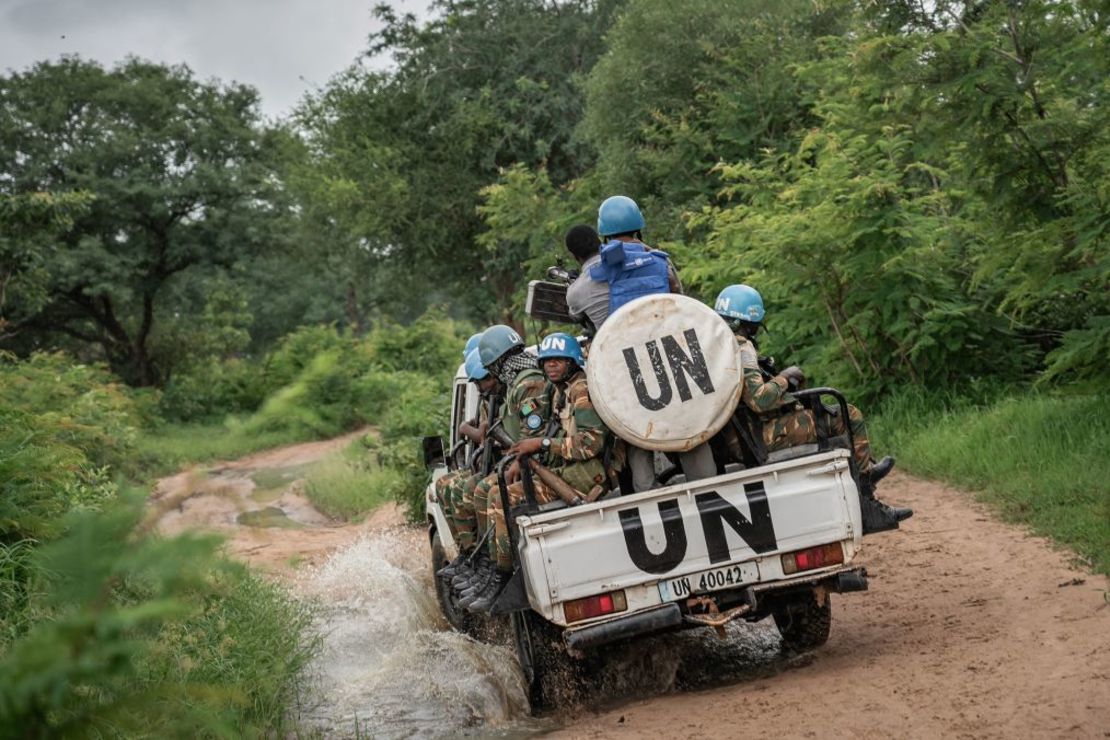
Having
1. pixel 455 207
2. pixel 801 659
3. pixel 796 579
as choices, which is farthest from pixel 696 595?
pixel 455 207

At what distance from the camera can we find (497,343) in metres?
7.90

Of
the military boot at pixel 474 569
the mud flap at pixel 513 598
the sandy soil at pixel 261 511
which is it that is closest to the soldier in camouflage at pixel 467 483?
the military boot at pixel 474 569

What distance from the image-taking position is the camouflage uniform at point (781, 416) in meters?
6.71

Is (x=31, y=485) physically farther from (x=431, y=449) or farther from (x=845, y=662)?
(x=845, y=662)

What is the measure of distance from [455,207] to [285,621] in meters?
22.2

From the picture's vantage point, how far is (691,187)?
18.6 m

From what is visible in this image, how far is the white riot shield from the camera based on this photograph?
639 cm

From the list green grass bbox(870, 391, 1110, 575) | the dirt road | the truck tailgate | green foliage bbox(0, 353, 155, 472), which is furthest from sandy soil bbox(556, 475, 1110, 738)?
green foliage bbox(0, 353, 155, 472)

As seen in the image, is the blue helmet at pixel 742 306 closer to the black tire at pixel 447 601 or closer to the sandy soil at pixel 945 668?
the sandy soil at pixel 945 668

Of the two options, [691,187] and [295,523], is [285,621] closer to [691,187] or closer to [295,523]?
[295,523]

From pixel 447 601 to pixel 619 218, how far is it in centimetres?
292

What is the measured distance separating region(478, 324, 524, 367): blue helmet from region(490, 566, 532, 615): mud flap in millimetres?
1745

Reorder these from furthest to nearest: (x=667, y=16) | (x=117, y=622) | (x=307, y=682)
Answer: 1. (x=667, y=16)
2. (x=307, y=682)
3. (x=117, y=622)

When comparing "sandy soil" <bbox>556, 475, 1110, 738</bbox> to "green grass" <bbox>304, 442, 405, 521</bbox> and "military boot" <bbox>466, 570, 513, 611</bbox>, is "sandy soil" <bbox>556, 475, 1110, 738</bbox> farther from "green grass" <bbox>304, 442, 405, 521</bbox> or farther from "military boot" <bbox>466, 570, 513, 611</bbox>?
"green grass" <bbox>304, 442, 405, 521</bbox>
